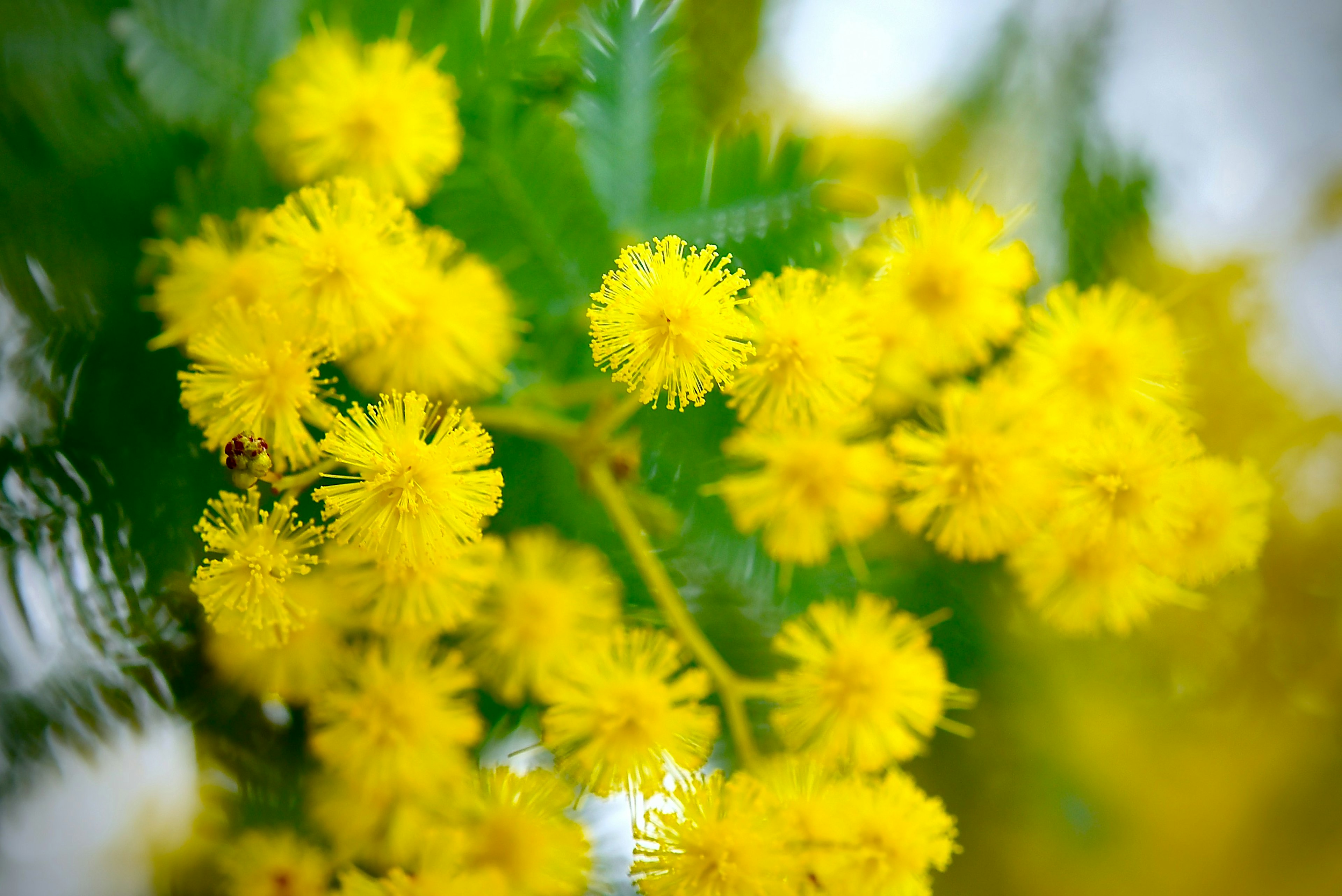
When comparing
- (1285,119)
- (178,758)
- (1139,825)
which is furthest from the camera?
(1285,119)

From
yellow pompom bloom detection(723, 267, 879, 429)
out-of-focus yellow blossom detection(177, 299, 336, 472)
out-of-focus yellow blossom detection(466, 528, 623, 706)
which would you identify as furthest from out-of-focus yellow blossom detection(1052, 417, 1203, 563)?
out-of-focus yellow blossom detection(177, 299, 336, 472)

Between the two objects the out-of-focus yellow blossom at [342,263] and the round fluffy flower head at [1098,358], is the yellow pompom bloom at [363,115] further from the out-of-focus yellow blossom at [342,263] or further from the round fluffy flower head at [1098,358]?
the round fluffy flower head at [1098,358]

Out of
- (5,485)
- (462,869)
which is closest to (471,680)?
(462,869)

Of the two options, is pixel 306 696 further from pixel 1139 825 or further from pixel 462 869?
pixel 1139 825

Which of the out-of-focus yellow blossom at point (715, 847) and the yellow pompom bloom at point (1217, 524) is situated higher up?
the yellow pompom bloom at point (1217, 524)

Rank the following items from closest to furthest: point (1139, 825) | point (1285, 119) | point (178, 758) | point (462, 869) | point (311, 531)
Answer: point (311, 531), point (462, 869), point (178, 758), point (1139, 825), point (1285, 119)

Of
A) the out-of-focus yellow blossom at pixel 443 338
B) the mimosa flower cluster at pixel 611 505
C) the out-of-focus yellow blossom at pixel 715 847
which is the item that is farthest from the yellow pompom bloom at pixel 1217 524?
the out-of-focus yellow blossom at pixel 443 338
